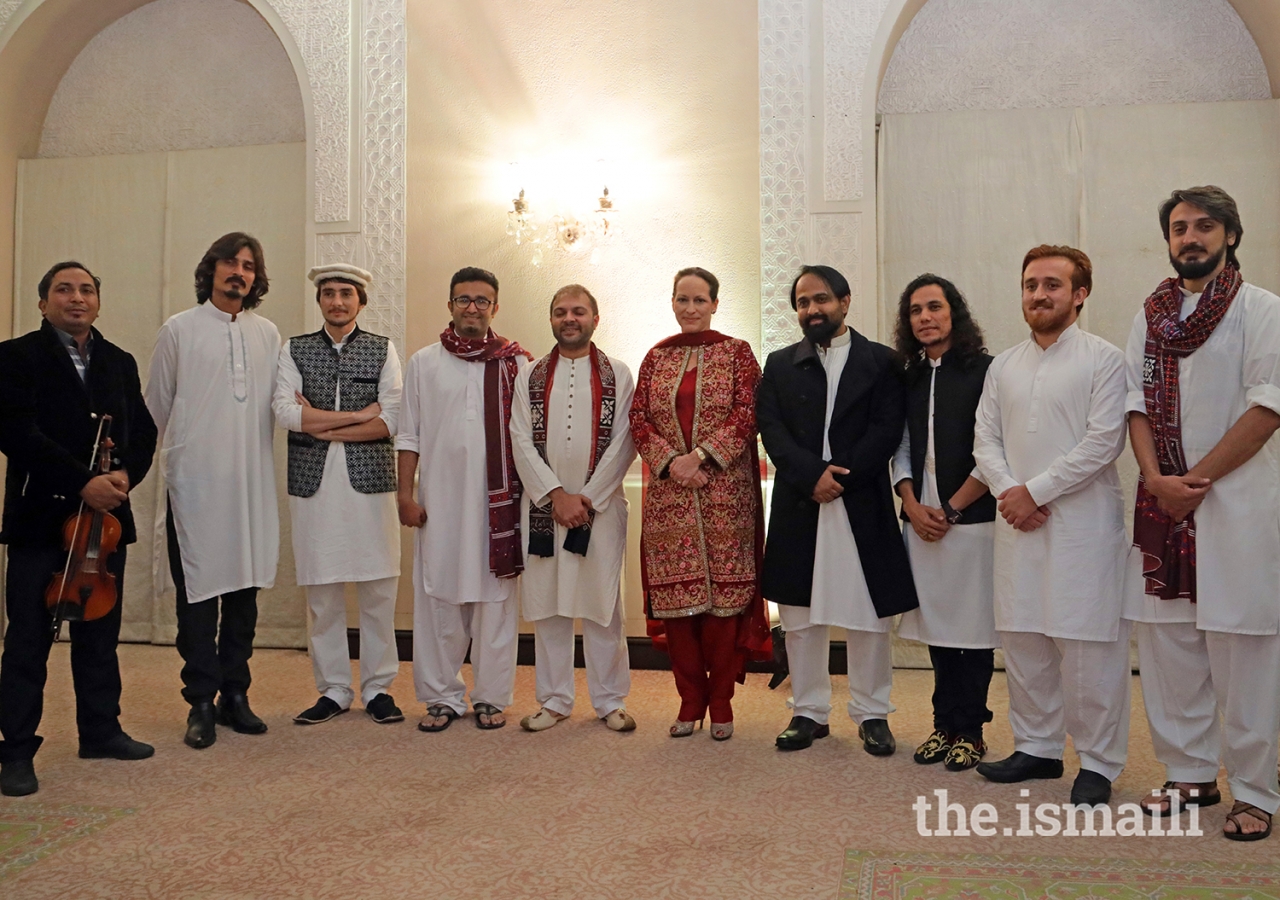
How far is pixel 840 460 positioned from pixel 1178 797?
1454mm

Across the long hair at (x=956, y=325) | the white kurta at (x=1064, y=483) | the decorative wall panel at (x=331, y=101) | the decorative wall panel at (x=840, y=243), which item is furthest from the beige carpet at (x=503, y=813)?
the decorative wall panel at (x=331, y=101)

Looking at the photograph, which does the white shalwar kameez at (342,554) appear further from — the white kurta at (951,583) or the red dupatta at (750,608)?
the white kurta at (951,583)

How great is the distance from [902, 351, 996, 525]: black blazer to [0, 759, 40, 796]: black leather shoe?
3017mm

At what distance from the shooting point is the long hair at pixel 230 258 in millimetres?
3986

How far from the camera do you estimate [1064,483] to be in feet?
10.2

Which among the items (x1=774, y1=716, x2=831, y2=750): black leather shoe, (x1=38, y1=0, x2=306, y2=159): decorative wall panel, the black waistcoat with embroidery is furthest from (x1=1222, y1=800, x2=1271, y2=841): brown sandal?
(x1=38, y1=0, x2=306, y2=159): decorative wall panel

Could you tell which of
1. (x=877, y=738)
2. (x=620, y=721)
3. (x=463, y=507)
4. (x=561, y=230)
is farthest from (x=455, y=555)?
(x=561, y=230)

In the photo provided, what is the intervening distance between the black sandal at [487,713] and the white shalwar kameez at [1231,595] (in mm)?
2309

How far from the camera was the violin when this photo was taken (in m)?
3.32

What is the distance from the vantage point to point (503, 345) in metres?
4.20

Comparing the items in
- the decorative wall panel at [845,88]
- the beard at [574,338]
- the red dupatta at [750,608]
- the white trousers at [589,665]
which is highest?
the decorative wall panel at [845,88]

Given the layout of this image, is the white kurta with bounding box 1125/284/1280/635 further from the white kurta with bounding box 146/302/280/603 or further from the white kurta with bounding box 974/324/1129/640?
the white kurta with bounding box 146/302/280/603

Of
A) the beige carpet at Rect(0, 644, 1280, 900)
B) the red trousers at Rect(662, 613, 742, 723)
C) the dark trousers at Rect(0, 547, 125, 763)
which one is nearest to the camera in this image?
the beige carpet at Rect(0, 644, 1280, 900)

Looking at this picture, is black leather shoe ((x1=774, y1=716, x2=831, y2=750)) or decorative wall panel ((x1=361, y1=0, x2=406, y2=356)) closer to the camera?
black leather shoe ((x1=774, y1=716, x2=831, y2=750))
